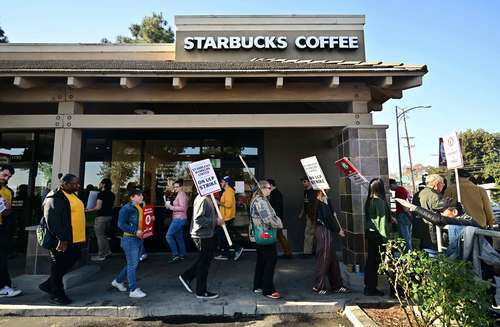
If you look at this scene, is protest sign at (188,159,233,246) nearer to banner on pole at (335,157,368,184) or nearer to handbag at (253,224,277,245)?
handbag at (253,224,277,245)

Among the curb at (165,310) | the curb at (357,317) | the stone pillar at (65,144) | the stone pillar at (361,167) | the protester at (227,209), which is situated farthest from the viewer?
the protester at (227,209)

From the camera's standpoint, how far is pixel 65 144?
18.6 feet

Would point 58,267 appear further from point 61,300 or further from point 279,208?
point 279,208

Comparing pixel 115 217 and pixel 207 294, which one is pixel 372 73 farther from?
pixel 115 217

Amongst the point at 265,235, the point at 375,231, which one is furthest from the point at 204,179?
the point at 375,231

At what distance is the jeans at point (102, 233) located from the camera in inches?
271

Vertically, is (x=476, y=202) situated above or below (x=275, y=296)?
above

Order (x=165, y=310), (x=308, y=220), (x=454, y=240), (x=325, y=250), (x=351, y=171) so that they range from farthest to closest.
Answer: (x=308, y=220) < (x=351, y=171) < (x=325, y=250) < (x=165, y=310) < (x=454, y=240)

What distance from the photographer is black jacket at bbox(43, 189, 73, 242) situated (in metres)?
4.23

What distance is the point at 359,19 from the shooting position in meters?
8.97

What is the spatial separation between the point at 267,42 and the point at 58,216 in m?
7.13

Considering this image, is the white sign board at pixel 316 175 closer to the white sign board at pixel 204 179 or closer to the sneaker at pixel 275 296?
the white sign board at pixel 204 179

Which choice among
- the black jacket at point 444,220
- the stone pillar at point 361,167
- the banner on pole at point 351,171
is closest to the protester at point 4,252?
the banner on pole at point 351,171

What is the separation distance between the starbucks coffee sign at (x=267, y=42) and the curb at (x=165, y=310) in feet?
23.3
